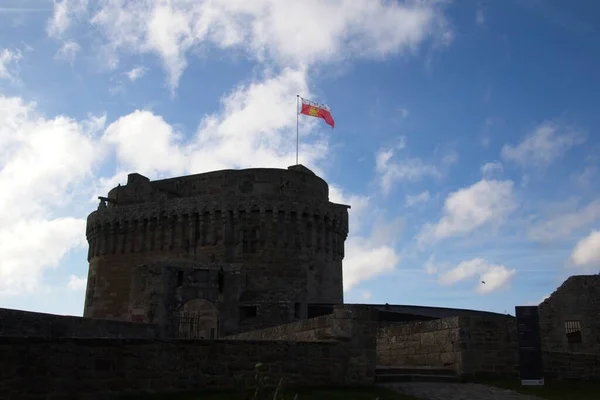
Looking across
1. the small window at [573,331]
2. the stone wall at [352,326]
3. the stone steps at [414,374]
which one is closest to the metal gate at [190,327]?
the stone steps at [414,374]

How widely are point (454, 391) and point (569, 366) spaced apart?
4.25 metres

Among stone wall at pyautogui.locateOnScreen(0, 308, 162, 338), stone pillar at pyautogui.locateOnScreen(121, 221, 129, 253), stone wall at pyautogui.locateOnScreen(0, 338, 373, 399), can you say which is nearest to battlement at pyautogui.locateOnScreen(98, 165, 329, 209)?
stone pillar at pyautogui.locateOnScreen(121, 221, 129, 253)

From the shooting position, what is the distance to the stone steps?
48.9 feet

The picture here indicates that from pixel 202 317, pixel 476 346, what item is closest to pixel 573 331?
pixel 476 346

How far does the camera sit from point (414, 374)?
15.3 metres

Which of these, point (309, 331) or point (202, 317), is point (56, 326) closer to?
point (309, 331)

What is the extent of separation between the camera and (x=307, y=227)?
3781 cm

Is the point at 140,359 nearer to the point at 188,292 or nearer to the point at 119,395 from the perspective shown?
the point at 119,395

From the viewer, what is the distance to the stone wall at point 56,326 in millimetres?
16406

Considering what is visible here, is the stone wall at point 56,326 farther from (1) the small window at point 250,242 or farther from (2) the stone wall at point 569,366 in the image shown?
(1) the small window at point 250,242

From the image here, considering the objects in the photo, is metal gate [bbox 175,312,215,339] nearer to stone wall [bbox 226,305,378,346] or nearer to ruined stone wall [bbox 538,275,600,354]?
stone wall [bbox 226,305,378,346]

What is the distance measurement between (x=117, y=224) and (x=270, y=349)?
98.2 ft

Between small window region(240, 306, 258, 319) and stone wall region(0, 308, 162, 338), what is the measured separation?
27.9ft

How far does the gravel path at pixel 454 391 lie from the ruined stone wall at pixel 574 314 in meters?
14.3
